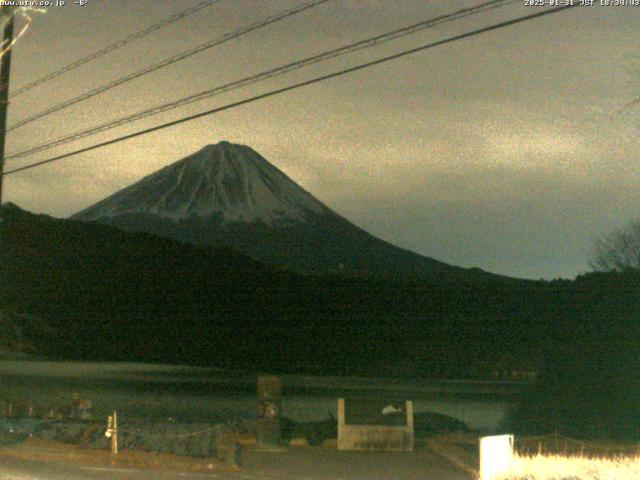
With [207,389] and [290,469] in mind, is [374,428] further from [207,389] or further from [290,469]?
[207,389]

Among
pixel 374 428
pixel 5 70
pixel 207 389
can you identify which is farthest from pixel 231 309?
pixel 5 70

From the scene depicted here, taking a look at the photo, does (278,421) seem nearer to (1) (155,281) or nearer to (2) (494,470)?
(2) (494,470)

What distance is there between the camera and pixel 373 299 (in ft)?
459

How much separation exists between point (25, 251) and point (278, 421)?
10224cm

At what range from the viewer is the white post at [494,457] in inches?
599

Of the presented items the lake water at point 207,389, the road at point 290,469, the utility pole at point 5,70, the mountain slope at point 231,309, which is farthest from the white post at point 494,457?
the mountain slope at point 231,309

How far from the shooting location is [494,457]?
1559cm

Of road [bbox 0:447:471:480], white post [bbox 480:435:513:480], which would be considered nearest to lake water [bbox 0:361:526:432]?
road [bbox 0:447:471:480]

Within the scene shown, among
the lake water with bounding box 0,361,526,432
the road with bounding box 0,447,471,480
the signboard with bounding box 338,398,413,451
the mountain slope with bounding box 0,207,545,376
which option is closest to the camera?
the road with bounding box 0,447,471,480

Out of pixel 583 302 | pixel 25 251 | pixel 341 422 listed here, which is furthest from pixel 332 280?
pixel 341 422

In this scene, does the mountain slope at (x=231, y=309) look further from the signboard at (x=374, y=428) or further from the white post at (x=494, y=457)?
the white post at (x=494, y=457)

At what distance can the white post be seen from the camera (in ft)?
49.9

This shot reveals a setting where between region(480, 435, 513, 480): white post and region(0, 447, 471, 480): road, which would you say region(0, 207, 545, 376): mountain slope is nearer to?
region(0, 447, 471, 480): road

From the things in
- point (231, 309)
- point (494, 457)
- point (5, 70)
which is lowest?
point (494, 457)
